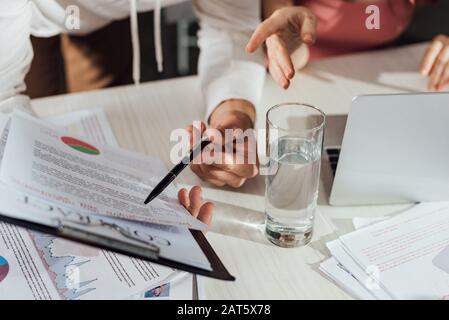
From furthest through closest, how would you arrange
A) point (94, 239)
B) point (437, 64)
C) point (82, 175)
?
point (437, 64) → point (82, 175) → point (94, 239)

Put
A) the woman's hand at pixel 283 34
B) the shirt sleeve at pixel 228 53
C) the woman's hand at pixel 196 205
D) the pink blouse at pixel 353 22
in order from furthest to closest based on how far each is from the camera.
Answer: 1. the pink blouse at pixel 353 22
2. the shirt sleeve at pixel 228 53
3. the woman's hand at pixel 283 34
4. the woman's hand at pixel 196 205

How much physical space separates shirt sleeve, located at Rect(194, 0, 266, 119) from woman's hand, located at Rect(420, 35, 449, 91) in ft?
1.05

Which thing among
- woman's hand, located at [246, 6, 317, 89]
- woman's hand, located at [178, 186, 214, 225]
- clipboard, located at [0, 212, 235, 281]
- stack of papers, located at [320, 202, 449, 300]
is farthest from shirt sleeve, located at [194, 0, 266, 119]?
clipboard, located at [0, 212, 235, 281]

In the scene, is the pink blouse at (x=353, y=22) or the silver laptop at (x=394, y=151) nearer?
the silver laptop at (x=394, y=151)

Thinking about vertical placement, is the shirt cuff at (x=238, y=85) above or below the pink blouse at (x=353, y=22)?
above

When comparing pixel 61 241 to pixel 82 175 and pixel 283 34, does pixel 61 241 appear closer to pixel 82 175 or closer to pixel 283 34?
pixel 82 175

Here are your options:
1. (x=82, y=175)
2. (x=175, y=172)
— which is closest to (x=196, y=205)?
(x=175, y=172)

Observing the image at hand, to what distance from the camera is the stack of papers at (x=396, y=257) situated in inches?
30.5

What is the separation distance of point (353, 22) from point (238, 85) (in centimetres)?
45

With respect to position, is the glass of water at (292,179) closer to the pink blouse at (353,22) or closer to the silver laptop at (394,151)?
the silver laptop at (394,151)

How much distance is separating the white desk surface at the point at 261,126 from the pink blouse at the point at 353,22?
129 mm

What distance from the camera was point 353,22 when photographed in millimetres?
1432

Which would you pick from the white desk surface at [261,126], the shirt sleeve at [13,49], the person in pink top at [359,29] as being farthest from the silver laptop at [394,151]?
the shirt sleeve at [13,49]
